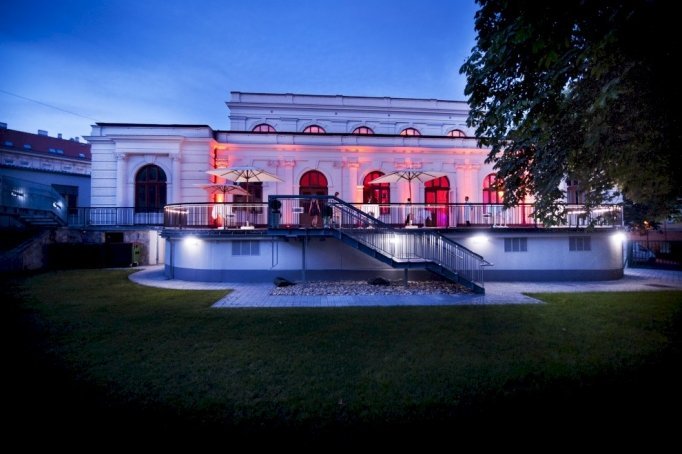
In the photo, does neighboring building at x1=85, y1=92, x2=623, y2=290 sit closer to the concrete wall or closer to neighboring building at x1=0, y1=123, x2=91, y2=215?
the concrete wall

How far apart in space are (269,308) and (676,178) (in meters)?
10.6

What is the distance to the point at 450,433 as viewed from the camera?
11.4 feet

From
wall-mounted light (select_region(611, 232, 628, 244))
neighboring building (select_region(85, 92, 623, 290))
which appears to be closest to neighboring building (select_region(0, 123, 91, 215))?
neighboring building (select_region(85, 92, 623, 290))

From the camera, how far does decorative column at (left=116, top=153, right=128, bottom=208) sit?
20047mm

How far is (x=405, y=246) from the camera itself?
13.1 m

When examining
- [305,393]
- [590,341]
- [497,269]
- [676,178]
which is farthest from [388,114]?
[305,393]

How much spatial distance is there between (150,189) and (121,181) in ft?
5.50

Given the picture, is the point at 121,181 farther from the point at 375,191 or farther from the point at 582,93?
the point at 582,93

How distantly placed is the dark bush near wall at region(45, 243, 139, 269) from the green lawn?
35.8 feet

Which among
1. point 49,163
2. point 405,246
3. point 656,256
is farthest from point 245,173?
point 49,163

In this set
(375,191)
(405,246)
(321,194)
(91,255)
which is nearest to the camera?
(405,246)

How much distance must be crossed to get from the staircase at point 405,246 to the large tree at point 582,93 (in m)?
3.11

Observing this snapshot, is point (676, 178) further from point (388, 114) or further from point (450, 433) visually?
point (388, 114)

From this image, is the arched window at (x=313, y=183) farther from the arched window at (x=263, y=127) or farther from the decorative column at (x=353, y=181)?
the arched window at (x=263, y=127)
